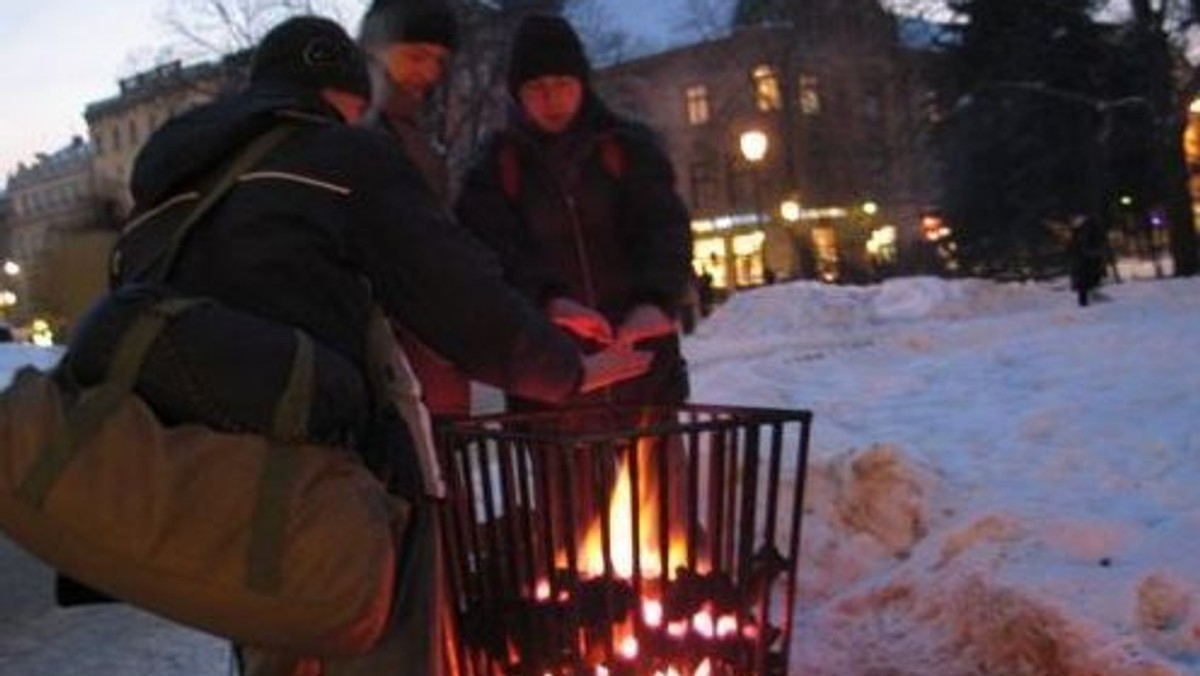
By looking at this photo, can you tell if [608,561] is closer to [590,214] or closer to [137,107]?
[590,214]

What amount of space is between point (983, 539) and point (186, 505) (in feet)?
12.2

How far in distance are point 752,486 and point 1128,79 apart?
1491 inches

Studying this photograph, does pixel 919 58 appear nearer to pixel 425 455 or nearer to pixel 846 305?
pixel 846 305

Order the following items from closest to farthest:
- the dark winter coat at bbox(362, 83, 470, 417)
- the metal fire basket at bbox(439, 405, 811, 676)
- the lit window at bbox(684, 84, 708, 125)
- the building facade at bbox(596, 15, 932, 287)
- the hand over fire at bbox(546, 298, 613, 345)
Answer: the metal fire basket at bbox(439, 405, 811, 676), the hand over fire at bbox(546, 298, 613, 345), the dark winter coat at bbox(362, 83, 470, 417), the building facade at bbox(596, 15, 932, 287), the lit window at bbox(684, 84, 708, 125)

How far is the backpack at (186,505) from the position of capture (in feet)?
7.07

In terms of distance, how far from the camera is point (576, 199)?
13.6 ft

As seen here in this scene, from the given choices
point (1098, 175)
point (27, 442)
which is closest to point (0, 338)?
point (1098, 175)

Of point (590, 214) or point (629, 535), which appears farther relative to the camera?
point (590, 214)

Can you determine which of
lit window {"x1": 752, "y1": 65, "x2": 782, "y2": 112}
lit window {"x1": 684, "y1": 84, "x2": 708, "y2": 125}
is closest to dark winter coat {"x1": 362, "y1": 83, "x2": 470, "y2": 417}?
lit window {"x1": 752, "y1": 65, "x2": 782, "y2": 112}

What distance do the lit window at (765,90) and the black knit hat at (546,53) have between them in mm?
49390

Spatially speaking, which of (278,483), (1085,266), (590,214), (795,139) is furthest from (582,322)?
(795,139)

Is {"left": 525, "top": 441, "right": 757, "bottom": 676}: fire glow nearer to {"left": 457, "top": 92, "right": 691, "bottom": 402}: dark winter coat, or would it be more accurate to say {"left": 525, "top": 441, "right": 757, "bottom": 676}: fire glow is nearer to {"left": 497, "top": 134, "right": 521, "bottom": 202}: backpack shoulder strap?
{"left": 457, "top": 92, "right": 691, "bottom": 402}: dark winter coat

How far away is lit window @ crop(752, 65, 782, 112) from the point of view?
2106 inches

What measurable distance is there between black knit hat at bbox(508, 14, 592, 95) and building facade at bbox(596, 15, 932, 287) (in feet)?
123
